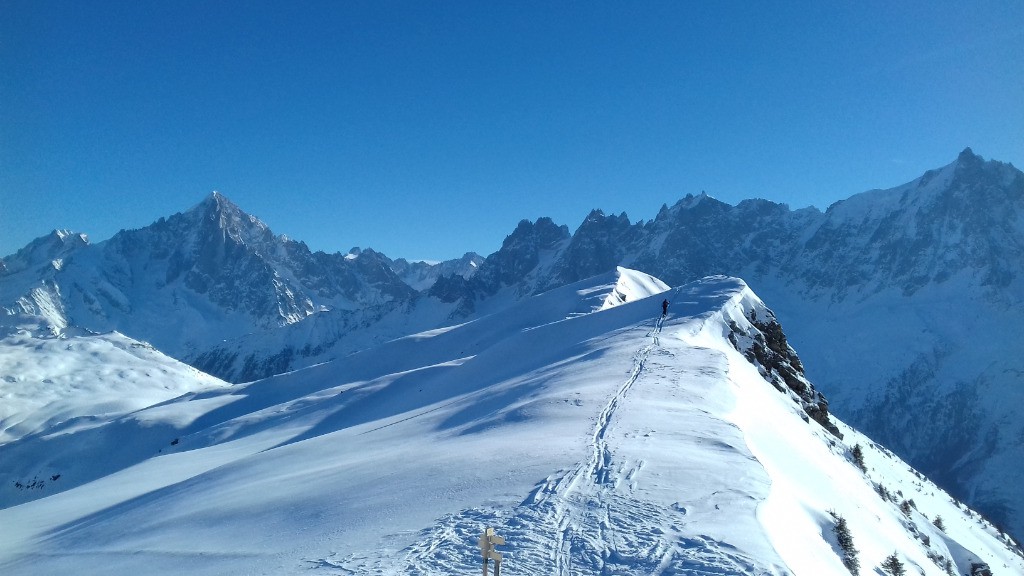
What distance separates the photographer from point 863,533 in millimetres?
15625

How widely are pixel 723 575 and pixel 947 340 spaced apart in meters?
229

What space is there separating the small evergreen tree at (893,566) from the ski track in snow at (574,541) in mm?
7730

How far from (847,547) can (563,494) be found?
651 cm

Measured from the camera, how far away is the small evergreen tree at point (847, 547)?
12281mm

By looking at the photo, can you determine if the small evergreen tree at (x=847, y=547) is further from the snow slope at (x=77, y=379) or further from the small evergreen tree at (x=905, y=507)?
the snow slope at (x=77, y=379)

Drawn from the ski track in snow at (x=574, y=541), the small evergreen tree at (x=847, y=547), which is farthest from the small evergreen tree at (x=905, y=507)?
the ski track in snow at (x=574, y=541)

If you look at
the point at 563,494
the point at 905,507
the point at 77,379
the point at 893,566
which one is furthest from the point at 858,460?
the point at 77,379

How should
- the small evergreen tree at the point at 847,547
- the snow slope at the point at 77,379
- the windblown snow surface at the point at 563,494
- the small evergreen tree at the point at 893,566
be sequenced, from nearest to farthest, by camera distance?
the windblown snow surface at the point at 563,494 < the small evergreen tree at the point at 847,547 < the small evergreen tree at the point at 893,566 < the snow slope at the point at 77,379

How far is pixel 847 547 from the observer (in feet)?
42.1

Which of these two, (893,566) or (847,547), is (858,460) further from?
(847,547)

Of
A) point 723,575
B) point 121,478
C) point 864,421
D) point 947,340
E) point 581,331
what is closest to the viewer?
point 723,575

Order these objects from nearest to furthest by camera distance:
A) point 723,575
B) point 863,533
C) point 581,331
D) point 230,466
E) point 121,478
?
point 723,575, point 863,533, point 230,466, point 121,478, point 581,331

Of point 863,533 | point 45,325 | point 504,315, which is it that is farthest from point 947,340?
point 45,325

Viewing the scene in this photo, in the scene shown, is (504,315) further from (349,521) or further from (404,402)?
(349,521)
